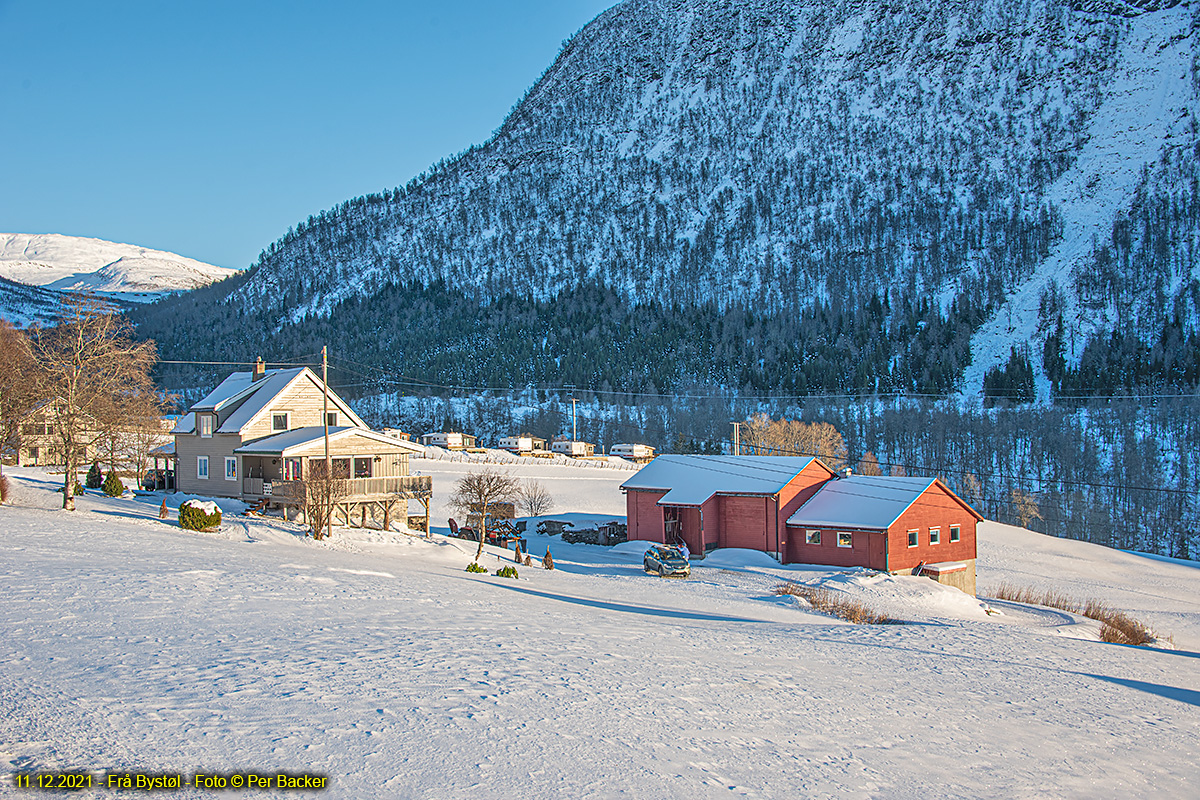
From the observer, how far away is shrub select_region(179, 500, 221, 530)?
1062 inches

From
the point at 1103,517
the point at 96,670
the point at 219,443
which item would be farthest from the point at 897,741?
the point at 1103,517

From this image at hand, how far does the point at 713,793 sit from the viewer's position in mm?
6980

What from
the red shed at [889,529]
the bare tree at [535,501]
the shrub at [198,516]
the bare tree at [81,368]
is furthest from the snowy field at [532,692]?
→ the bare tree at [535,501]

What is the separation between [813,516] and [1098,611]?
37.8 feet

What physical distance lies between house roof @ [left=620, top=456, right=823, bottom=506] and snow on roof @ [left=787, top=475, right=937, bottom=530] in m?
1.70

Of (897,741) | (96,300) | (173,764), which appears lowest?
(897,741)

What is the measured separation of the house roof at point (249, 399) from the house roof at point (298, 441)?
1.39m

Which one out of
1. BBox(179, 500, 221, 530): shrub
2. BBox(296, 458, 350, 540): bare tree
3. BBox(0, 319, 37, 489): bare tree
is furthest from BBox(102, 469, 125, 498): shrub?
BBox(179, 500, 221, 530): shrub

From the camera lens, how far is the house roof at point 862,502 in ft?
111

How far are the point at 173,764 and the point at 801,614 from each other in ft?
55.9

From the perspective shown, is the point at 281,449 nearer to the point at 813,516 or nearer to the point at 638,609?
the point at 638,609

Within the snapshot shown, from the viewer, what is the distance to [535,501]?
5244 centimetres

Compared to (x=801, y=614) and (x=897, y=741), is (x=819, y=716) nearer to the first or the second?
(x=897, y=741)

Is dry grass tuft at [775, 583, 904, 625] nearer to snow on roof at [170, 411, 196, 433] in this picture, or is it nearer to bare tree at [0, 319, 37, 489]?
bare tree at [0, 319, 37, 489]
